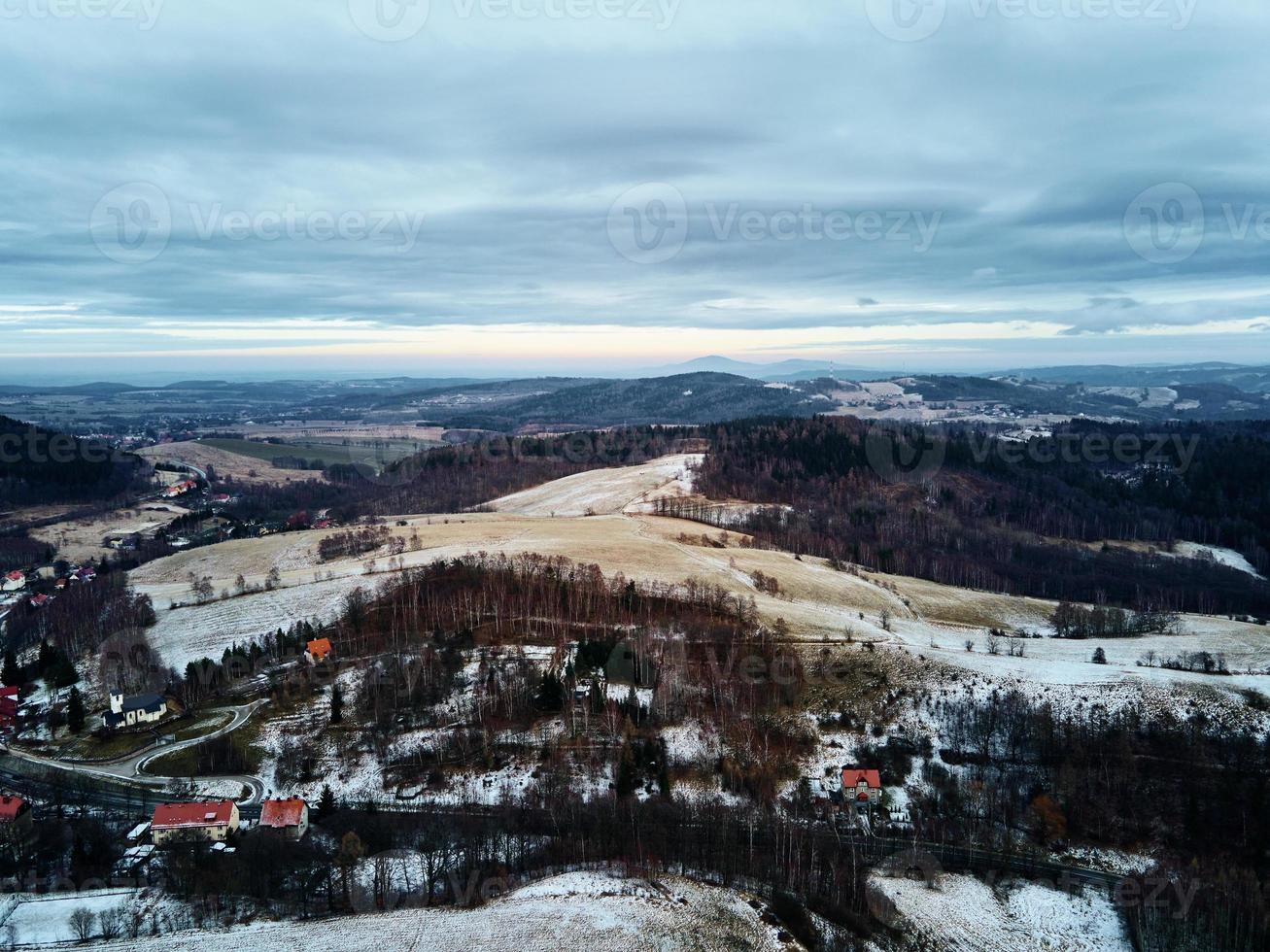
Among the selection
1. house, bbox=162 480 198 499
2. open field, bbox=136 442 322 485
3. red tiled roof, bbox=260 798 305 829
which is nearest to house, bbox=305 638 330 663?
red tiled roof, bbox=260 798 305 829

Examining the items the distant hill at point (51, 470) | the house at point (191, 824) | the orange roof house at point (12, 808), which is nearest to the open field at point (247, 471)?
the distant hill at point (51, 470)

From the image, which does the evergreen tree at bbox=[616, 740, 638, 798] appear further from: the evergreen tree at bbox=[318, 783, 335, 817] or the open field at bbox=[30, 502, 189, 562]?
the open field at bbox=[30, 502, 189, 562]

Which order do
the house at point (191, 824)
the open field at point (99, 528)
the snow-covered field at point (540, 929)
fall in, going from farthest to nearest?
1. the open field at point (99, 528)
2. the house at point (191, 824)
3. the snow-covered field at point (540, 929)

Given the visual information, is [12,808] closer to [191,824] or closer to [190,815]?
[190,815]

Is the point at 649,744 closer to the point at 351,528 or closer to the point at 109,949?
the point at 109,949

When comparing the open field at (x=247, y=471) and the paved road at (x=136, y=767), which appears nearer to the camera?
the paved road at (x=136, y=767)

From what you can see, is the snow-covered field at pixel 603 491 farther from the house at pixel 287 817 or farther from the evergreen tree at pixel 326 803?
the house at pixel 287 817
